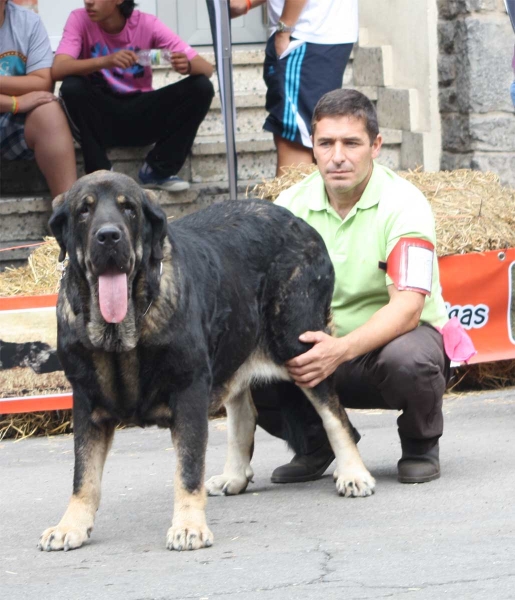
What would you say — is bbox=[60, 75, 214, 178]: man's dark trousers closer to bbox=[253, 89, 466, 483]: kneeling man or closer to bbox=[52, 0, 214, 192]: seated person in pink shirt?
bbox=[52, 0, 214, 192]: seated person in pink shirt

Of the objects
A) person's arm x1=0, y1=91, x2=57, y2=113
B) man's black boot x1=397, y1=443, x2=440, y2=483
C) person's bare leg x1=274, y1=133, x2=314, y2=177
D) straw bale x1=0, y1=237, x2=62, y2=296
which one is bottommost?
man's black boot x1=397, y1=443, x2=440, y2=483

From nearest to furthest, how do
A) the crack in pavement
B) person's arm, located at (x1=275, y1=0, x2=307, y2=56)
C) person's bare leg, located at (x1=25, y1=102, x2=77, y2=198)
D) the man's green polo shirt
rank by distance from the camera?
the crack in pavement
the man's green polo shirt
person's arm, located at (x1=275, y1=0, x2=307, y2=56)
person's bare leg, located at (x1=25, y1=102, x2=77, y2=198)

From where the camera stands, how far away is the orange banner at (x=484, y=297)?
22.0 ft

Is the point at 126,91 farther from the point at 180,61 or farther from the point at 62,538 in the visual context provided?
the point at 62,538

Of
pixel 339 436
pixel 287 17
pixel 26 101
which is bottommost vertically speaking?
pixel 339 436

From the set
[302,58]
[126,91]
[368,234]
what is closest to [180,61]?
[126,91]

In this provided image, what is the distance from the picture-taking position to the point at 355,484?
466cm

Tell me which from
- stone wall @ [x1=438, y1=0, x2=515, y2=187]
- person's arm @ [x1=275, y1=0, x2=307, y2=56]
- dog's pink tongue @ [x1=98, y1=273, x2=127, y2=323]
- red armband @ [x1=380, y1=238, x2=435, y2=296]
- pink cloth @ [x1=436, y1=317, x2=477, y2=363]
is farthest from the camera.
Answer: stone wall @ [x1=438, y1=0, x2=515, y2=187]

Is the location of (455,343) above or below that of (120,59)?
below

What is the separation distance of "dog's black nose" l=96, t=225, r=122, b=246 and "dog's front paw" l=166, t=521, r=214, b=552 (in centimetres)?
102

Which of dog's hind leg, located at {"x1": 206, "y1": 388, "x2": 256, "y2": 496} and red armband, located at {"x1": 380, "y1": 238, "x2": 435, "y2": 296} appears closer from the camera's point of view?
red armband, located at {"x1": 380, "y1": 238, "x2": 435, "y2": 296}

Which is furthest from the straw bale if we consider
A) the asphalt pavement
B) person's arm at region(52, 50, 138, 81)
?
person's arm at region(52, 50, 138, 81)

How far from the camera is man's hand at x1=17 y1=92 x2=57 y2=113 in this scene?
25.1 feet

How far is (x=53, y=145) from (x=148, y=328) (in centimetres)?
392
